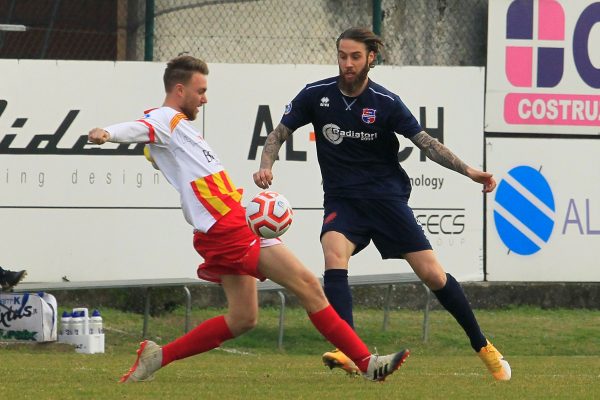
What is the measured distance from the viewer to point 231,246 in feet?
24.9

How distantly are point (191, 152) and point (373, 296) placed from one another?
25.5ft

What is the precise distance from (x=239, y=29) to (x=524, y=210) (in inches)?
139

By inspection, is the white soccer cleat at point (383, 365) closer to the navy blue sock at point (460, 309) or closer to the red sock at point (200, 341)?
the red sock at point (200, 341)

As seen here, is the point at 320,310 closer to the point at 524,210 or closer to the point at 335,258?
the point at 335,258

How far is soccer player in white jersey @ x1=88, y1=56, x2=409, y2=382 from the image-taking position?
7.57 meters

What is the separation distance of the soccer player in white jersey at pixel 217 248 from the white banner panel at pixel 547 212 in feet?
24.6

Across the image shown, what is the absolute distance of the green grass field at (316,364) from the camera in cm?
747

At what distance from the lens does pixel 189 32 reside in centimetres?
1506

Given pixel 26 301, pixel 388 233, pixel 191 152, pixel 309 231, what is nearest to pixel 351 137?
pixel 388 233

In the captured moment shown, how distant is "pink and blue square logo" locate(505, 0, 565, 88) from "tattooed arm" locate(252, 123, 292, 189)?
6.77 meters

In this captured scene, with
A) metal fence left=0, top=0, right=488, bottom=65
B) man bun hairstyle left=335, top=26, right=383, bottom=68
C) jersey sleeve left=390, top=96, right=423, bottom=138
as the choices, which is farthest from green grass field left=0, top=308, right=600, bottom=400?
metal fence left=0, top=0, right=488, bottom=65

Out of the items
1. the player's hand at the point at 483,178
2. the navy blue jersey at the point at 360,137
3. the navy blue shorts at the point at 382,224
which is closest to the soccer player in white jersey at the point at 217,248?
the navy blue shorts at the point at 382,224

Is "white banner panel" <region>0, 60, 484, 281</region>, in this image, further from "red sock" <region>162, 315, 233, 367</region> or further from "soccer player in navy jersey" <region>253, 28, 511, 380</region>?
"red sock" <region>162, 315, 233, 367</region>

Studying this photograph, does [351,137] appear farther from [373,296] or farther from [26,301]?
[373,296]
